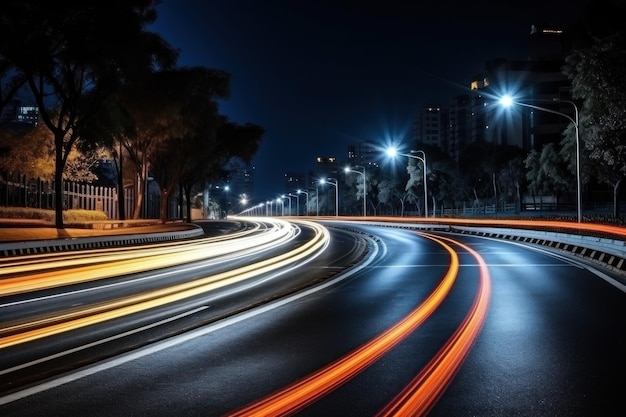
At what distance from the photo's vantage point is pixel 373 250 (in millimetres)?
26484

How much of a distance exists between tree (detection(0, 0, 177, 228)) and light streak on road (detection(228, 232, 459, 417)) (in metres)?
24.1

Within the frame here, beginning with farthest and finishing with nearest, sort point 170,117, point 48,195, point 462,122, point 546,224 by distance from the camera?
1. point 462,122
2. point 48,195
3. point 170,117
4. point 546,224

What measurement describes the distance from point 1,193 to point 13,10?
63.0 ft

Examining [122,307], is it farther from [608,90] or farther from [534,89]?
Answer: [534,89]

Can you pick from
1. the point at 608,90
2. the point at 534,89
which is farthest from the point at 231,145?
the point at 534,89

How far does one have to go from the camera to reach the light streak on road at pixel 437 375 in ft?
16.9

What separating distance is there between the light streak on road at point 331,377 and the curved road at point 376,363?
17 mm

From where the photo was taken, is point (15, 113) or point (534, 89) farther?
point (15, 113)

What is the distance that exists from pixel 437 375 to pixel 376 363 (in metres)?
0.77

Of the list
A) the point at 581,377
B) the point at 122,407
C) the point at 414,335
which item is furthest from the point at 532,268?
the point at 122,407

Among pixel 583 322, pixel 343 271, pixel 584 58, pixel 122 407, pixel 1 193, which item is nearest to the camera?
pixel 122 407

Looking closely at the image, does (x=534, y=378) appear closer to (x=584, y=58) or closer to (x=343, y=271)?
(x=343, y=271)

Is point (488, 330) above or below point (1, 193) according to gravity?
below

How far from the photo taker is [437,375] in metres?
6.24
